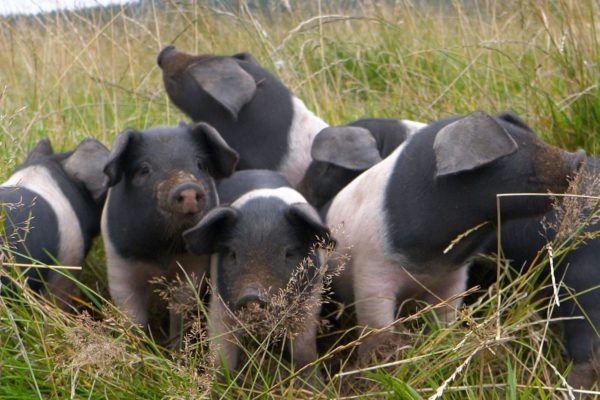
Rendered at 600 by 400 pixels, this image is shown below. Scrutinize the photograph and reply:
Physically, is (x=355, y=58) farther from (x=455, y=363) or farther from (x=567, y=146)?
(x=455, y=363)

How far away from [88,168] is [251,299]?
4.42 ft

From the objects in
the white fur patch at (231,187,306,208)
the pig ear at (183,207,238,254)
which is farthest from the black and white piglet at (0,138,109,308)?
the white fur patch at (231,187,306,208)

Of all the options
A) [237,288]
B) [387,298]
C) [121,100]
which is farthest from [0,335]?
[121,100]

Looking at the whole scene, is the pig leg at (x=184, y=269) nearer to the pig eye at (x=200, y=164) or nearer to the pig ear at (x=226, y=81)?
the pig eye at (x=200, y=164)

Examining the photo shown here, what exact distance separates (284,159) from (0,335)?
5.91 feet

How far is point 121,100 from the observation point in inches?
253

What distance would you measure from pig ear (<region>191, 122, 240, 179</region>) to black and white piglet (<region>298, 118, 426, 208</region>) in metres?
0.58

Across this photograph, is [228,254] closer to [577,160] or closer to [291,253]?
[291,253]

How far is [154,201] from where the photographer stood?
337 cm

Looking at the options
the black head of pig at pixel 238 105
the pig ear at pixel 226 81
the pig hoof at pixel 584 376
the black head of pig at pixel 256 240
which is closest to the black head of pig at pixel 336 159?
the black head of pig at pixel 238 105

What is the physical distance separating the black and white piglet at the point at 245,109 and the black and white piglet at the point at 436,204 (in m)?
0.95

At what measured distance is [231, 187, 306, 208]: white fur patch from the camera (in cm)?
345

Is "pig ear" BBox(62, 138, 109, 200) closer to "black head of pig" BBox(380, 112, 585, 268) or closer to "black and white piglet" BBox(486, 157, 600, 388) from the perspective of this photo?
"black head of pig" BBox(380, 112, 585, 268)

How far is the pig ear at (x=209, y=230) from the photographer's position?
3191 mm
